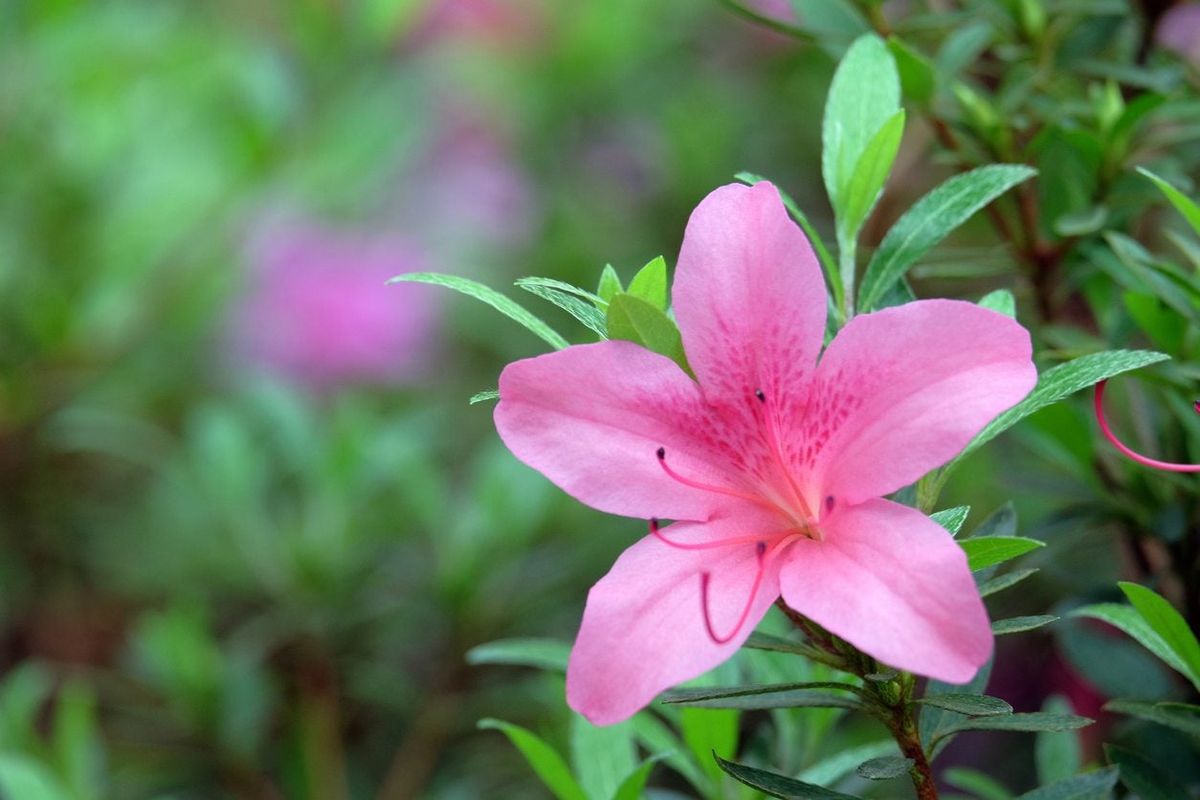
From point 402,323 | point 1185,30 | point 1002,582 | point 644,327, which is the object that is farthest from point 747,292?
point 402,323

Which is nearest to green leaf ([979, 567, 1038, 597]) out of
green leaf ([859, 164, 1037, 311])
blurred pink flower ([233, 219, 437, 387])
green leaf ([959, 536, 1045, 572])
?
green leaf ([959, 536, 1045, 572])

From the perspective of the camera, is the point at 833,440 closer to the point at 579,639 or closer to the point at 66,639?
the point at 579,639

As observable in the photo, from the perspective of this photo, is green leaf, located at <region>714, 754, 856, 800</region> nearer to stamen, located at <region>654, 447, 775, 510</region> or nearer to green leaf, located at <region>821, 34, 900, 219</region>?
stamen, located at <region>654, 447, 775, 510</region>

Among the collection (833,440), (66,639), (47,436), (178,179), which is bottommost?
(66,639)

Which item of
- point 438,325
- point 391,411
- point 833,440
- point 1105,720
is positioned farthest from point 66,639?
point 833,440

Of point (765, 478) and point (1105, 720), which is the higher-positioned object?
point (765, 478)

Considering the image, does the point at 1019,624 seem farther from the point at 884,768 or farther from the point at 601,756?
the point at 601,756
